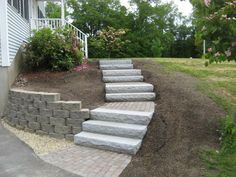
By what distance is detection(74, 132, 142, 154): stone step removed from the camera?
17.3ft

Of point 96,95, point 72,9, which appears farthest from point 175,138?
point 72,9

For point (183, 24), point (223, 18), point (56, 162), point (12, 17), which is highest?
point (183, 24)

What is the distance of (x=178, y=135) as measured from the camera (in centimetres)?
545

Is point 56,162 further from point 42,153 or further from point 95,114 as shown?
point 95,114

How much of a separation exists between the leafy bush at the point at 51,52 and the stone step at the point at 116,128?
146 inches

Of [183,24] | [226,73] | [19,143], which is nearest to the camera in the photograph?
[19,143]

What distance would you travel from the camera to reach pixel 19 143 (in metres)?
6.17

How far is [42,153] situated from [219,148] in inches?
110

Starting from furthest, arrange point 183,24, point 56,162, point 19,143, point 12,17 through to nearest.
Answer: point 183,24 → point 12,17 → point 19,143 → point 56,162

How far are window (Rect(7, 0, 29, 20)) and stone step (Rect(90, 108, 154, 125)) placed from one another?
514 centimetres

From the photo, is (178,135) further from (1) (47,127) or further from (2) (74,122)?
(1) (47,127)

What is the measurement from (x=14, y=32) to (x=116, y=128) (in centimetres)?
537

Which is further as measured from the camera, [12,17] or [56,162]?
[12,17]

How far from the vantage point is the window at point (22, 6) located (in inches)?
416
